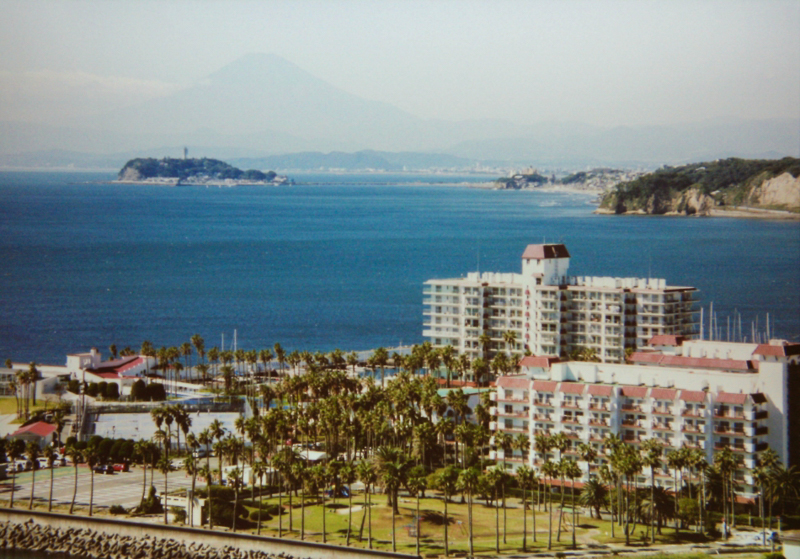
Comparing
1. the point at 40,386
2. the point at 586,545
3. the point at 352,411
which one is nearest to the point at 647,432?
the point at 586,545

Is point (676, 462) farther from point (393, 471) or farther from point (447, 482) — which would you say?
point (393, 471)

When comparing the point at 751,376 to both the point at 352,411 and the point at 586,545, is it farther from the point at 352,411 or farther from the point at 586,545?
the point at 352,411

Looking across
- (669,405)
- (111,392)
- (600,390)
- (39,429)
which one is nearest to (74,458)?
(39,429)

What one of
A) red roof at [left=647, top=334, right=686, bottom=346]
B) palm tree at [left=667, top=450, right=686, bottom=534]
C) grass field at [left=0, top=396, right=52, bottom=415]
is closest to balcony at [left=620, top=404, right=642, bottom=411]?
palm tree at [left=667, top=450, right=686, bottom=534]

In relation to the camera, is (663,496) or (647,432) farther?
(647,432)

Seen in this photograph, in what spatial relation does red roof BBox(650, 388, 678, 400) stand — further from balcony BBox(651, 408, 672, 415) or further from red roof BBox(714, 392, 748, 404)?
red roof BBox(714, 392, 748, 404)

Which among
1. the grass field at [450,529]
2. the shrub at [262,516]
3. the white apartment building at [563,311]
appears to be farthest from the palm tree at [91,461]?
the white apartment building at [563,311]
